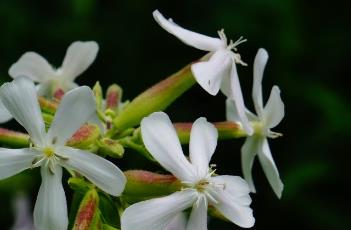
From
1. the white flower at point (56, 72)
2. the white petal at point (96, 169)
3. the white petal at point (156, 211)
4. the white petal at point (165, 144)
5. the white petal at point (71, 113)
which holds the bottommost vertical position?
the white petal at point (156, 211)

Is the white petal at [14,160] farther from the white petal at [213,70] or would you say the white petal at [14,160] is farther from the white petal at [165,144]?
the white petal at [213,70]

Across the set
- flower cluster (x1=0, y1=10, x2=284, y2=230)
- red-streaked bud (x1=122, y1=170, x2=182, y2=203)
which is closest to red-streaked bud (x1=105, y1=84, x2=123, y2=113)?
flower cluster (x1=0, y1=10, x2=284, y2=230)

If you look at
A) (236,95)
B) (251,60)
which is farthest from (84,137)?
(251,60)

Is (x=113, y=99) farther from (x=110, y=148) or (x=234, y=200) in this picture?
(x=234, y=200)

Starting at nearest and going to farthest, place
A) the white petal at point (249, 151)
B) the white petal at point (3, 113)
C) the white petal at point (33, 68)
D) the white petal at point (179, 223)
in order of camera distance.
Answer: the white petal at point (3, 113), the white petal at point (179, 223), the white petal at point (249, 151), the white petal at point (33, 68)

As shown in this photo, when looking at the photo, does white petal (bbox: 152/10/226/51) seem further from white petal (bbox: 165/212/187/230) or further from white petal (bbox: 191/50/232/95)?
white petal (bbox: 165/212/187/230)

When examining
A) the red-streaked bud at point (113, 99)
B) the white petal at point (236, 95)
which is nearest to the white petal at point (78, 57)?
the red-streaked bud at point (113, 99)

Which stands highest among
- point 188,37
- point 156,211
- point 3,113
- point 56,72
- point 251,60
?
point 251,60

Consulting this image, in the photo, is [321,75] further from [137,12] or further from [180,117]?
[137,12]
